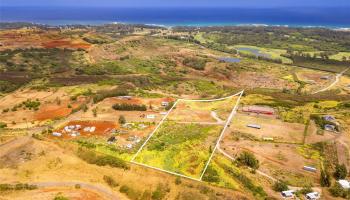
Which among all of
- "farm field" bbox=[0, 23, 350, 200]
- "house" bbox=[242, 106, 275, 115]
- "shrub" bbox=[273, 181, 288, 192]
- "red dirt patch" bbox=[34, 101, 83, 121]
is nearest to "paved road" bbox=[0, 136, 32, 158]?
"farm field" bbox=[0, 23, 350, 200]

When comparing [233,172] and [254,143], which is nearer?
[233,172]

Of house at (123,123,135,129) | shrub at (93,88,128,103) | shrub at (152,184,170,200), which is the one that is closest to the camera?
shrub at (152,184,170,200)

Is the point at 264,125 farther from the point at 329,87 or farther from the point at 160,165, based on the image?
the point at 329,87

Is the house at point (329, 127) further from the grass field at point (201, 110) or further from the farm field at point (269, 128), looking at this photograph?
the grass field at point (201, 110)

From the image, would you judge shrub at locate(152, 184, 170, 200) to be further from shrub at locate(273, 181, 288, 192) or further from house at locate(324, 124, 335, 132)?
house at locate(324, 124, 335, 132)

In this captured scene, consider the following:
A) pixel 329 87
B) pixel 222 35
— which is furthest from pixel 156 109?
pixel 222 35

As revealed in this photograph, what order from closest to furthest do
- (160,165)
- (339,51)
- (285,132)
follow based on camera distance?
1. (160,165)
2. (285,132)
3. (339,51)

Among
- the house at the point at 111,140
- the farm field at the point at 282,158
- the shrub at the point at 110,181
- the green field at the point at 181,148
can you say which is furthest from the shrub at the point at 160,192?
the house at the point at 111,140
